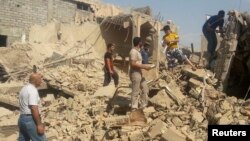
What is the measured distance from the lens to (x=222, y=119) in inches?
290

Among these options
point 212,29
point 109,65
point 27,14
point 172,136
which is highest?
point 27,14

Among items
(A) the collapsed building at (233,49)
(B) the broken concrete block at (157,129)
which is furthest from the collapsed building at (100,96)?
(A) the collapsed building at (233,49)

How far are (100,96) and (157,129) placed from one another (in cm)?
344

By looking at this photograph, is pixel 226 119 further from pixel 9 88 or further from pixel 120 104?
pixel 9 88

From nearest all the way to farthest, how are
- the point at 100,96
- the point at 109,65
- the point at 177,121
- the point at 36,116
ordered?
the point at 36,116 → the point at 177,121 → the point at 100,96 → the point at 109,65

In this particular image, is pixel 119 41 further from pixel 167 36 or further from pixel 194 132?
pixel 194 132

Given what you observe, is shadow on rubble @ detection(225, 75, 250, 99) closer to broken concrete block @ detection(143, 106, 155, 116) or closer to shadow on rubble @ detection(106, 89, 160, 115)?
shadow on rubble @ detection(106, 89, 160, 115)

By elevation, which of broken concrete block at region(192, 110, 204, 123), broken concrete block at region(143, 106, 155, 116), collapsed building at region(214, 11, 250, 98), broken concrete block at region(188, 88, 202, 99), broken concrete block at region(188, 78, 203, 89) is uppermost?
collapsed building at region(214, 11, 250, 98)

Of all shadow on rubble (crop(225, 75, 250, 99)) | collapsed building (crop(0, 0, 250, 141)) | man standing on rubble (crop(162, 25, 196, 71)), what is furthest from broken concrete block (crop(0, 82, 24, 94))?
shadow on rubble (crop(225, 75, 250, 99))

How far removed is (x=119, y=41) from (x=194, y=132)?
43.4 ft

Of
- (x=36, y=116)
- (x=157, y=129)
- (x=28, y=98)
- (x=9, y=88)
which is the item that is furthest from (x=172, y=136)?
(x=9, y=88)

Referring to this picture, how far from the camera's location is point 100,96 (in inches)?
407

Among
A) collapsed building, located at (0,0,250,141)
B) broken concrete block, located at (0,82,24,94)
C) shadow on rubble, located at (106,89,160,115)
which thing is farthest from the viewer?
broken concrete block, located at (0,82,24,94)

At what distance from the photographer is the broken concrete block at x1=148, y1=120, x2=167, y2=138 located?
23.1 ft
